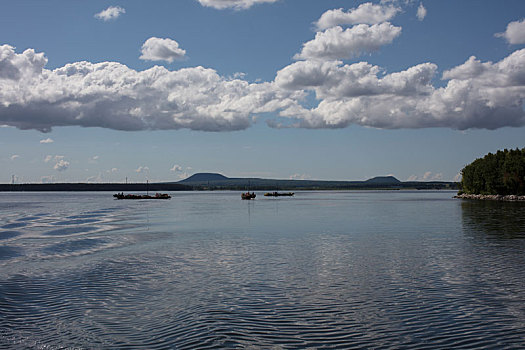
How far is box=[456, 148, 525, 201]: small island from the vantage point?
5910 inches

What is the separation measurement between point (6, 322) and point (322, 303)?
12923 mm

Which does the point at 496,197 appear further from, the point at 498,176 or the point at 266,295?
the point at 266,295

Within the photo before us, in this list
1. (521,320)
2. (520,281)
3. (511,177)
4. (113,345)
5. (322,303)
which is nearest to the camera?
(113,345)

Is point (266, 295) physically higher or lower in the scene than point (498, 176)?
lower

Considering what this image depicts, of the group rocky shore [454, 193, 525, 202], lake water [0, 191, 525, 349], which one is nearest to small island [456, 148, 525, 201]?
rocky shore [454, 193, 525, 202]

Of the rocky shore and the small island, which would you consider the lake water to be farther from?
the rocky shore

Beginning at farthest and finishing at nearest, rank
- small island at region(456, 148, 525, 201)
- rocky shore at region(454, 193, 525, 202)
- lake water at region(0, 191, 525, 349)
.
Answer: rocky shore at region(454, 193, 525, 202) < small island at region(456, 148, 525, 201) < lake water at region(0, 191, 525, 349)

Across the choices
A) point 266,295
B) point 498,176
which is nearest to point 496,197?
point 498,176

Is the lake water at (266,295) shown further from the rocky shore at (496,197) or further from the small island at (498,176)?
the rocky shore at (496,197)

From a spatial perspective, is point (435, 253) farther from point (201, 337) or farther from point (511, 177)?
point (511, 177)

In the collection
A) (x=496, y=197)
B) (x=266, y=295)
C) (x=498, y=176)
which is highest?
(x=498, y=176)

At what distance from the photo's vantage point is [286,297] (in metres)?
21.8

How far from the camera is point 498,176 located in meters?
165

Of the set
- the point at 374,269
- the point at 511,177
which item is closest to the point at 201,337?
the point at 374,269
